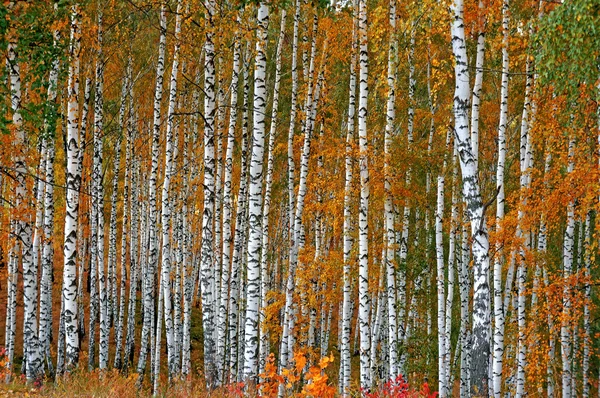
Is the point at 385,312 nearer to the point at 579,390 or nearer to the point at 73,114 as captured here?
the point at 579,390

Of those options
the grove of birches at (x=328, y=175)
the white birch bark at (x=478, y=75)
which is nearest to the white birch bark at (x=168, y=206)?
the grove of birches at (x=328, y=175)

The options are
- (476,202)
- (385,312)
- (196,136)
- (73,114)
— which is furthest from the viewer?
(196,136)

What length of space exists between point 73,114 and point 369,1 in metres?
10.2

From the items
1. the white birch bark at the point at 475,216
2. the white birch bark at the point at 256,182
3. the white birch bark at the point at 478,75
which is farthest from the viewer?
the white birch bark at the point at 478,75

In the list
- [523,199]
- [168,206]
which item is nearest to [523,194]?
[523,199]

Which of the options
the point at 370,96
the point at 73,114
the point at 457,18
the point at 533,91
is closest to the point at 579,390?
the point at 370,96

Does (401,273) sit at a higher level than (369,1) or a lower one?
lower

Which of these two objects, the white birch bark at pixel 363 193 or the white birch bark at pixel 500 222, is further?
the white birch bark at pixel 500 222

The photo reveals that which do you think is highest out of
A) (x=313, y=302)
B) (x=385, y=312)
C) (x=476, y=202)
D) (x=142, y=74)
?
(x=142, y=74)

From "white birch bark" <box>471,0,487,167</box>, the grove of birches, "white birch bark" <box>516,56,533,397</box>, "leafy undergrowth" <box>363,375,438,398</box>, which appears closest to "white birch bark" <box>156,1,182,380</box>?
the grove of birches

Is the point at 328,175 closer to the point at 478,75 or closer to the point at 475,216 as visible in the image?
the point at 478,75

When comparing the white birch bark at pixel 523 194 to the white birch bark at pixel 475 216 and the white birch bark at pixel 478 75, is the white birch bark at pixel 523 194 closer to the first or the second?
the white birch bark at pixel 478 75

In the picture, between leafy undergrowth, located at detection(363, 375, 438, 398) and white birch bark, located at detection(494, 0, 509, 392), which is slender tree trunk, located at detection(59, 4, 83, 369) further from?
white birch bark, located at detection(494, 0, 509, 392)

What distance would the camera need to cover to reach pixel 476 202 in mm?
7359
